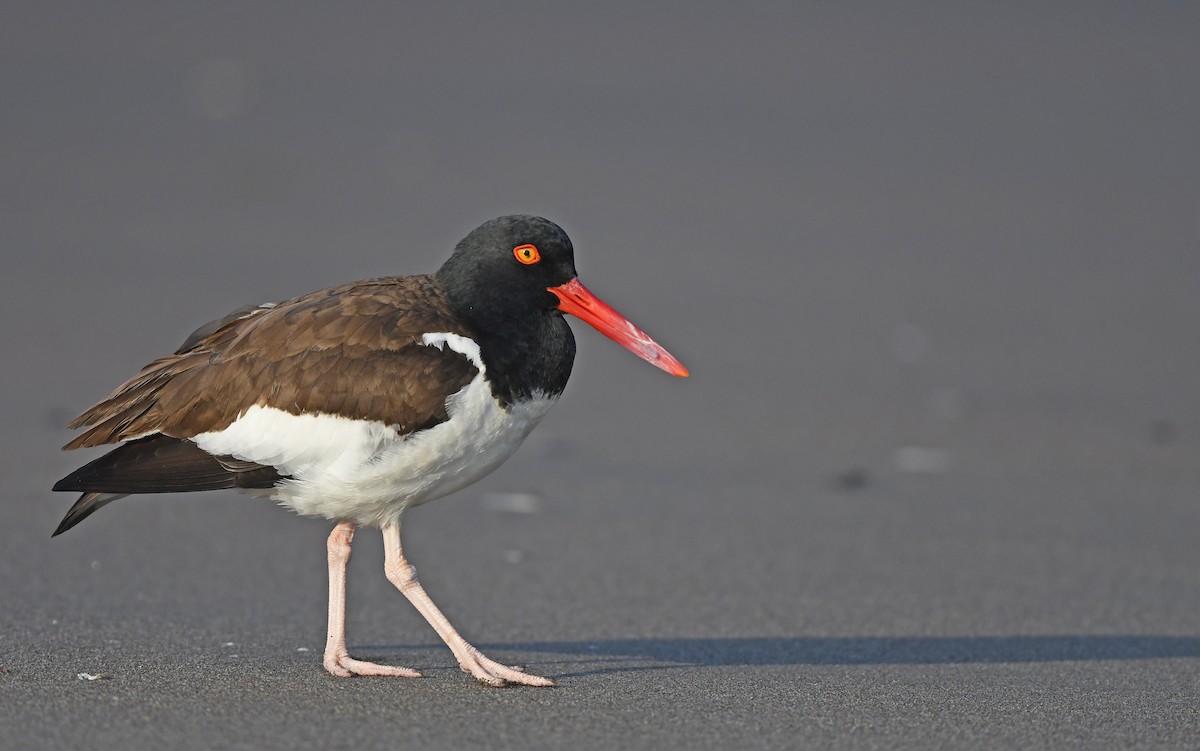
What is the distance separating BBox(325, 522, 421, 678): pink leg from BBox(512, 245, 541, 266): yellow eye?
108 cm

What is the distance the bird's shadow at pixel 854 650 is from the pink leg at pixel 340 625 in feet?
1.43

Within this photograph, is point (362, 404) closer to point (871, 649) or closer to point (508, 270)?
point (508, 270)

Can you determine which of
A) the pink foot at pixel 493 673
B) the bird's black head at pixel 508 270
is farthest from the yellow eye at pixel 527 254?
the pink foot at pixel 493 673

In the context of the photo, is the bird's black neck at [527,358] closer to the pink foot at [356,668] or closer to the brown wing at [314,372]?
the brown wing at [314,372]

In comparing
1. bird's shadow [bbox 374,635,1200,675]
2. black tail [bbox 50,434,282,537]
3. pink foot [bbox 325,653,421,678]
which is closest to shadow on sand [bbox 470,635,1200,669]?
bird's shadow [bbox 374,635,1200,675]

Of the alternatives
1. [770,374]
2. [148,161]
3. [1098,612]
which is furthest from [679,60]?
[1098,612]

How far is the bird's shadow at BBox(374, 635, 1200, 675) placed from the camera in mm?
5742

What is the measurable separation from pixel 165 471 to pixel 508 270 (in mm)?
1319

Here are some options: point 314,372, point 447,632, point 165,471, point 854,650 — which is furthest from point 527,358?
point 854,650

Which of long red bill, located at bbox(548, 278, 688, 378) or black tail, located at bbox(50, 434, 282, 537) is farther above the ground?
long red bill, located at bbox(548, 278, 688, 378)

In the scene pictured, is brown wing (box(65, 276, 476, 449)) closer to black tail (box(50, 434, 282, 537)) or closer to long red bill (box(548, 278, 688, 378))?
black tail (box(50, 434, 282, 537))

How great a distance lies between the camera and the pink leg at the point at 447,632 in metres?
5.21

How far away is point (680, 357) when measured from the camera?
10234 mm

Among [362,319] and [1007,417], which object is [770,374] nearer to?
[1007,417]
